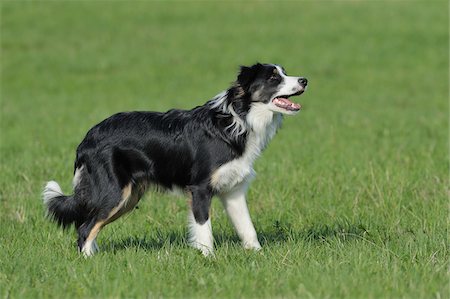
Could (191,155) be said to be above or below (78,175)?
above

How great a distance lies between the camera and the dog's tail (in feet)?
22.1

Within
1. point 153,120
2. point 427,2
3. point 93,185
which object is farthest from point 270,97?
point 427,2

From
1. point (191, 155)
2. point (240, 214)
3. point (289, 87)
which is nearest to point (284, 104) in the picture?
point (289, 87)

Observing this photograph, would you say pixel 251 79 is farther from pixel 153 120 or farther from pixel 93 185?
pixel 93 185

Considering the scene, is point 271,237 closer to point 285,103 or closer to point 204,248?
point 204,248

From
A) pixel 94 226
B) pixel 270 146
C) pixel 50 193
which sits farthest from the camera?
pixel 270 146

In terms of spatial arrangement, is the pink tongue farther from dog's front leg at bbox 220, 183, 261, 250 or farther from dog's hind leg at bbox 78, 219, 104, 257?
dog's hind leg at bbox 78, 219, 104, 257

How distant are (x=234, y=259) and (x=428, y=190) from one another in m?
3.45

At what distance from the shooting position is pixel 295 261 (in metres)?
5.80

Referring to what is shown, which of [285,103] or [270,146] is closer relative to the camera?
[285,103]

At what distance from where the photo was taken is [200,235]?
643 cm

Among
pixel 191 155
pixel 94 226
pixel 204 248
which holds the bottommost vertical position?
pixel 204 248

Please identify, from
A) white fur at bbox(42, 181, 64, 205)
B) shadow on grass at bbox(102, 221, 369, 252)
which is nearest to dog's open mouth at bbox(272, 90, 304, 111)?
shadow on grass at bbox(102, 221, 369, 252)

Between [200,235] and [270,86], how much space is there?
130 centimetres
